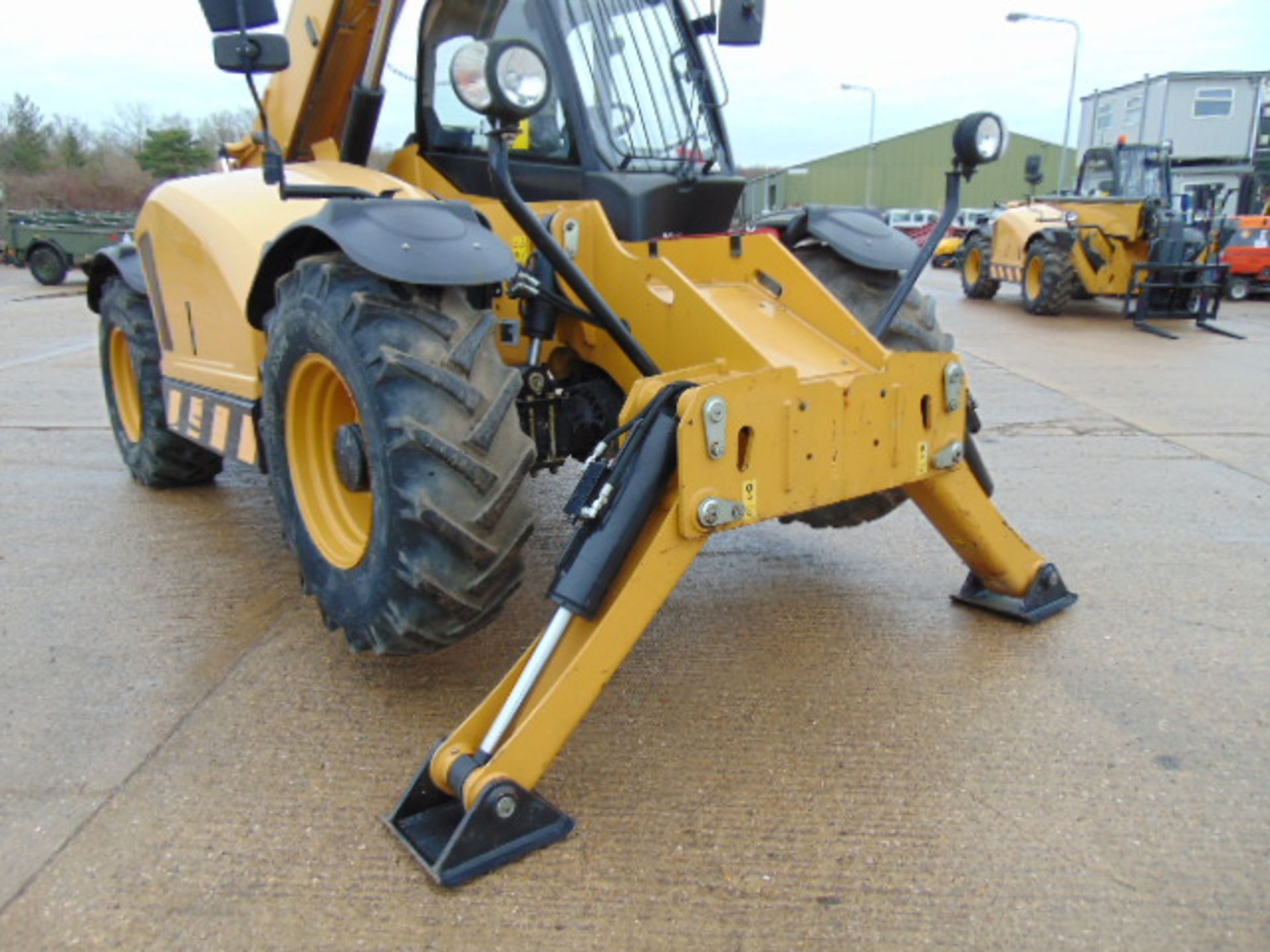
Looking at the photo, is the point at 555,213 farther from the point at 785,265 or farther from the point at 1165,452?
the point at 1165,452

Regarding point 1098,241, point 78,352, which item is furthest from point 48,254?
point 1098,241

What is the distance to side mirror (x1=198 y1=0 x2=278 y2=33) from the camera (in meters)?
2.98

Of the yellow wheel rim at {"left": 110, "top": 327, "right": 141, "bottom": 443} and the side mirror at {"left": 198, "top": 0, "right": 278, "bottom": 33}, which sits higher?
the side mirror at {"left": 198, "top": 0, "right": 278, "bottom": 33}

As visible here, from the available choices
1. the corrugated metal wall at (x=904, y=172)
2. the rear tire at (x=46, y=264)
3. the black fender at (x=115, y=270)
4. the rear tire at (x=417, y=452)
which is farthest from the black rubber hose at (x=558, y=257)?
the corrugated metal wall at (x=904, y=172)

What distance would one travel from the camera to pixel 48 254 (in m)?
20.3

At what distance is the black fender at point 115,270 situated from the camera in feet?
16.1

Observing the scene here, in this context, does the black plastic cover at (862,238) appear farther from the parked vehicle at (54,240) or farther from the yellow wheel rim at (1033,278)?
the parked vehicle at (54,240)

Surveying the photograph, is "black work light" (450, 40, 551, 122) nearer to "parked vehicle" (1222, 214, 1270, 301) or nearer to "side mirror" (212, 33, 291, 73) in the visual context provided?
"side mirror" (212, 33, 291, 73)

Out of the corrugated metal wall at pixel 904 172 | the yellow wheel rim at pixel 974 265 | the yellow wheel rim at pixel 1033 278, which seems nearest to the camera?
the yellow wheel rim at pixel 1033 278

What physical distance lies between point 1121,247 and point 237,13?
13.4 metres

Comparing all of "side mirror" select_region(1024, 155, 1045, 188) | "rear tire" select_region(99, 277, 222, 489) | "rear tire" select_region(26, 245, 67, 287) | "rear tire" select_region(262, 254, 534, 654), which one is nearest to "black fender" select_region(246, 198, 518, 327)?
"rear tire" select_region(262, 254, 534, 654)

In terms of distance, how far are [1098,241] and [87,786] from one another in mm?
14165

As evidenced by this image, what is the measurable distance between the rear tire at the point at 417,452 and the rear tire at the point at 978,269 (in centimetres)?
1542

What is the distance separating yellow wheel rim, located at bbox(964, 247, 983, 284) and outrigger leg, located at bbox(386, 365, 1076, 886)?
50.9 ft
